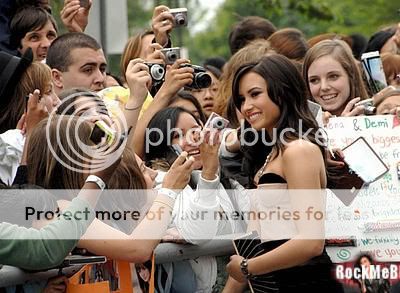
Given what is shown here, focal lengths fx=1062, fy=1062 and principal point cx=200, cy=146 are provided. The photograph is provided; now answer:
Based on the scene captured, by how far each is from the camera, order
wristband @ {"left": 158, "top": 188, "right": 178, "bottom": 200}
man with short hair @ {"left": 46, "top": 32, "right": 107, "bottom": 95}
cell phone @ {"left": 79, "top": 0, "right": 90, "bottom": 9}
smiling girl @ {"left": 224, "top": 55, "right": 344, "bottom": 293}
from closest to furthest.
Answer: wristband @ {"left": 158, "top": 188, "right": 178, "bottom": 200}
smiling girl @ {"left": 224, "top": 55, "right": 344, "bottom": 293}
man with short hair @ {"left": 46, "top": 32, "right": 107, "bottom": 95}
cell phone @ {"left": 79, "top": 0, "right": 90, "bottom": 9}

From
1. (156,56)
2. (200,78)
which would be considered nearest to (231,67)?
(156,56)

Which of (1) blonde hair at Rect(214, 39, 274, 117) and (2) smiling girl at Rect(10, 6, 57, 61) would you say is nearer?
(2) smiling girl at Rect(10, 6, 57, 61)

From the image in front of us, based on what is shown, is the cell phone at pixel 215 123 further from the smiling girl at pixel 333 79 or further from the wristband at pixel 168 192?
the smiling girl at pixel 333 79

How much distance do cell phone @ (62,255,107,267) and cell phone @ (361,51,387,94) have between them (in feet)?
9.66

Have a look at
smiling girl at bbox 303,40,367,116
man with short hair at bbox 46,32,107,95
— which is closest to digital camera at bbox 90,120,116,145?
man with short hair at bbox 46,32,107,95

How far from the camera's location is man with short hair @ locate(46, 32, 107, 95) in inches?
268

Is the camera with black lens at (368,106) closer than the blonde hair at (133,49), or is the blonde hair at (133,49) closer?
the camera with black lens at (368,106)

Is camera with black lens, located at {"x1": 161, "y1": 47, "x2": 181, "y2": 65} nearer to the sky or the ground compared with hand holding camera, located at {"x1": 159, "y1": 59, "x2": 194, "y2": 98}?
nearer to the sky

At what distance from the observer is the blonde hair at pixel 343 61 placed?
22.7 feet

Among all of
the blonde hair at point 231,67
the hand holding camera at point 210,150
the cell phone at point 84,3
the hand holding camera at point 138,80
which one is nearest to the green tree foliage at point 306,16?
the blonde hair at point 231,67

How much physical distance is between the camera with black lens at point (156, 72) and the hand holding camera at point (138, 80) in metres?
0.13

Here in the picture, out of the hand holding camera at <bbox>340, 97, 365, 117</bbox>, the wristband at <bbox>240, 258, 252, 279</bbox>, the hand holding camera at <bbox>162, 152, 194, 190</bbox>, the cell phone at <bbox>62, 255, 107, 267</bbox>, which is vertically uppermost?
the hand holding camera at <bbox>340, 97, 365, 117</bbox>

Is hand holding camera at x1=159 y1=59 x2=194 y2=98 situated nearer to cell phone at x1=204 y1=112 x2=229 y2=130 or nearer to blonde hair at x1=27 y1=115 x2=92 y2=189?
cell phone at x1=204 y1=112 x2=229 y2=130

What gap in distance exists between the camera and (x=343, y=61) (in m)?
6.91
